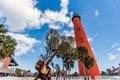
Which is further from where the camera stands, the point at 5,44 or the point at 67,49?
the point at 67,49

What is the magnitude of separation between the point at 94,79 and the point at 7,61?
62.8 ft

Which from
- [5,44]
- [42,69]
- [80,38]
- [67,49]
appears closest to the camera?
[42,69]

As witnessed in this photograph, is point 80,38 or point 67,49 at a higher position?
point 80,38

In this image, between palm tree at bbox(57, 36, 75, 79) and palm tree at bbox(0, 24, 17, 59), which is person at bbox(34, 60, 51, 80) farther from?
palm tree at bbox(57, 36, 75, 79)

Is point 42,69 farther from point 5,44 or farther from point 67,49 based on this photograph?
point 67,49

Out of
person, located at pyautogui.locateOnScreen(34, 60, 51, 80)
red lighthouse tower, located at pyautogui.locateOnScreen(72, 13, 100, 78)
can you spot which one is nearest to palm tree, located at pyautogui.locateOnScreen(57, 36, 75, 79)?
red lighthouse tower, located at pyautogui.locateOnScreen(72, 13, 100, 78)

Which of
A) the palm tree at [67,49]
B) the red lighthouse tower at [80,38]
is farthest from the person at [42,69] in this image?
the red lighthouse tower at [80,38]

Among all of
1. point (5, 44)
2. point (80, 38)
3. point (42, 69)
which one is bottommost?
point (42, 69)

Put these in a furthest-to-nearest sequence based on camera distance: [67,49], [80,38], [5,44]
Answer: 1. [80,38]
2. [67,49]
3. [5,44]

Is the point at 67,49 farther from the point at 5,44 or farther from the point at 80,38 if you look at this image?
the point at 5,44

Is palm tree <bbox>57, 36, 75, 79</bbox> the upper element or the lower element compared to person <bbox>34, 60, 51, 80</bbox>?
upper

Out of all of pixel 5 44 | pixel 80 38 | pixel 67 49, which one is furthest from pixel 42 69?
pixel 80 38

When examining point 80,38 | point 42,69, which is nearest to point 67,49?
point 80,38

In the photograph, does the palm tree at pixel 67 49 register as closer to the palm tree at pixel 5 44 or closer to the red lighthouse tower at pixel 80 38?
the red lighthouse tower at pixel 80 38
